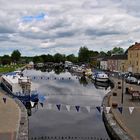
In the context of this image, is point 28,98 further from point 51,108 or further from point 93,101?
point 93,101

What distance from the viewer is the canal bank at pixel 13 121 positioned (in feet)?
92.0

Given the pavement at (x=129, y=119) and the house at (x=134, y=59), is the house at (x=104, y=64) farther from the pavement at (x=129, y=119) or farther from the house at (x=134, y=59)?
the pavement at (x=129, y=119)

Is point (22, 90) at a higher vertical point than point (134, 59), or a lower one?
lower

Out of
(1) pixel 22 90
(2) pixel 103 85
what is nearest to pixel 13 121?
(1) pixel 22 90

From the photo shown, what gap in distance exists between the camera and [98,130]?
34.8 m

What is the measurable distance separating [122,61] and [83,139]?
101 metres

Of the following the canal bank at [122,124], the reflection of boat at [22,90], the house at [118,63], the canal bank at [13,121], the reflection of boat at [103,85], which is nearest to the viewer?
the canal bank at [13,121]

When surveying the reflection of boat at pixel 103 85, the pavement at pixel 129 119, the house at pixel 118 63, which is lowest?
the reflection of boat at pixel 103 85

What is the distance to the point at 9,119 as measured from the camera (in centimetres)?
3434

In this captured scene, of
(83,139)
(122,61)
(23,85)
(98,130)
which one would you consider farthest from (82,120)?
(122,61)

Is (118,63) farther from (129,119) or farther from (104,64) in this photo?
(129,119)

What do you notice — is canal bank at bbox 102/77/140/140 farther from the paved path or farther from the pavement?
the paved path

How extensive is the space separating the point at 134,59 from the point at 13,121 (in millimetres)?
81822

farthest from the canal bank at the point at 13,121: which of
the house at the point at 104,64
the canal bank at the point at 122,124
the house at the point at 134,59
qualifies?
the house at the point at 104,64
